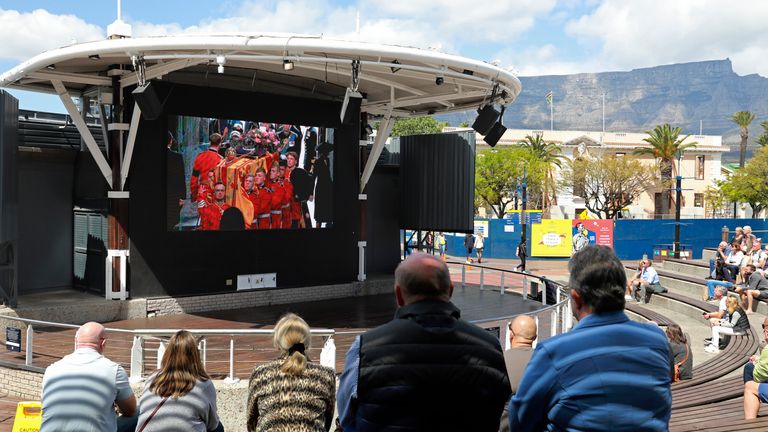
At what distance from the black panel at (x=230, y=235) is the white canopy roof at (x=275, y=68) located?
564mm

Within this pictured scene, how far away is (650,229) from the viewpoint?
34406 millimetres

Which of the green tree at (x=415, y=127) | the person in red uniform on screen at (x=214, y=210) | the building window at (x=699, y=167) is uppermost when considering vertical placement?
the green tree at (x=415, y=127)

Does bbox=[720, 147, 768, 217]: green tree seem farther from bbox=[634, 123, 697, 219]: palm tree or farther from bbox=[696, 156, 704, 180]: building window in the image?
bbox=[696, 156, 704, 180]: building window

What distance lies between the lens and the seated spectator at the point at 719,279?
18183mm

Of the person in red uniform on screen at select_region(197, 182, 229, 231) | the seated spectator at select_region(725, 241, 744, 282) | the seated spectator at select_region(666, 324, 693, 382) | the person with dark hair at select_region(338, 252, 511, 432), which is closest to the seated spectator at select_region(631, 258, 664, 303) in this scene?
the seated spectator at select_region(725, 241, 744, 282)

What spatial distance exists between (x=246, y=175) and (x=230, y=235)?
1.54 m

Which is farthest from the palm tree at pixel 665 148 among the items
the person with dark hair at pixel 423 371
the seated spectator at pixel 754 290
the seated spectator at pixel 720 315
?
the person with dark hair at pixel 423 371

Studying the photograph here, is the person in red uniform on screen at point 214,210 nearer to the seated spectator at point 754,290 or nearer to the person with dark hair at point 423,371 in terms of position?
the seated spectator at point 754,290

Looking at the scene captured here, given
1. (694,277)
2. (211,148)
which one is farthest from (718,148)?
(211,148)

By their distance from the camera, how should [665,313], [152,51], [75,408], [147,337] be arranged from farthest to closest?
[665,313] → [152,51] → [147,337] → [75,408]

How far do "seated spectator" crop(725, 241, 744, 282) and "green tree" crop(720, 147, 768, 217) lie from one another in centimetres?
3330

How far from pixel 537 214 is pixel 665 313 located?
62.5 feet

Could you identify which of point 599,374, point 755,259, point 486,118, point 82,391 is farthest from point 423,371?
point 755,259

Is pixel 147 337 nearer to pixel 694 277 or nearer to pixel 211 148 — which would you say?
pixel 211 148
